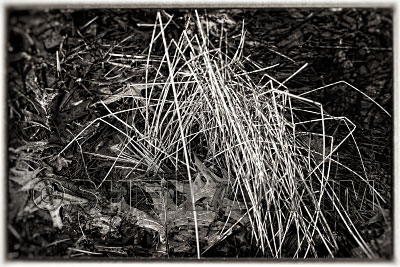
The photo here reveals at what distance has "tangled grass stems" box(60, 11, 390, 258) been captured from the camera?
0.86 m

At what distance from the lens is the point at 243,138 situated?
2.83 feet

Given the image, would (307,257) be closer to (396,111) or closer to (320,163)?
(320,163)

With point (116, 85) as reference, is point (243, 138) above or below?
below

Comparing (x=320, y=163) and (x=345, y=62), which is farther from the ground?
(x=345, y=62)

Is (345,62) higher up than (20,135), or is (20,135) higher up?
(345,62)

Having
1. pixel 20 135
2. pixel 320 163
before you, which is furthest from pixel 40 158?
pixel 320 163

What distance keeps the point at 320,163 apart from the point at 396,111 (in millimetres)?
204

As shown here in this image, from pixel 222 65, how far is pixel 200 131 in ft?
0.50

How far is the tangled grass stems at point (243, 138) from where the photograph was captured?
0.86 meters
